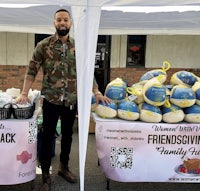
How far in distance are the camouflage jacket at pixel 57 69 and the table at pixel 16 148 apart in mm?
370

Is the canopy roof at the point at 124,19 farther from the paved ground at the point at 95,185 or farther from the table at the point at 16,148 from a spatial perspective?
the paved ground at the point at 95,185

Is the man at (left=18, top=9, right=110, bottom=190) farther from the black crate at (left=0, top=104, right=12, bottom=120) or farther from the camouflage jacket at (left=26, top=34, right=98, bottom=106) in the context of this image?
the black crate at (left=0, top=104, right=12, bottom=120)

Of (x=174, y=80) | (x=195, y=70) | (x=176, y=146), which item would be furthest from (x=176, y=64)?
(x=176, y=146)

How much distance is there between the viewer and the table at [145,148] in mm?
3801

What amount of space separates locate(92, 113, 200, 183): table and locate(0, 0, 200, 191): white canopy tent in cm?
55

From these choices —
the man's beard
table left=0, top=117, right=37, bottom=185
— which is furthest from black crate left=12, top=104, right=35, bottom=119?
the man's beard

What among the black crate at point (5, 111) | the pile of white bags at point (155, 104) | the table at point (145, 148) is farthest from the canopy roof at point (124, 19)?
the table at point (145, 148)

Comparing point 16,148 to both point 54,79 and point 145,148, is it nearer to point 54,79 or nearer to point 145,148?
point 54,79

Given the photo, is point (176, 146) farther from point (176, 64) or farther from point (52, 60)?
point (176, 64)

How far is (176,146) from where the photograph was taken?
386 centimetres

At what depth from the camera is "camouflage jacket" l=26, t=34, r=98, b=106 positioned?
12.5 feet

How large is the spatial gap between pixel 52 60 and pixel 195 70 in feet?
16.2

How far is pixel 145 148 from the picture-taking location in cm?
384

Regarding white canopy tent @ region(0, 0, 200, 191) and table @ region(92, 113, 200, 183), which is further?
table @ region(92, 113, 200, 183)
